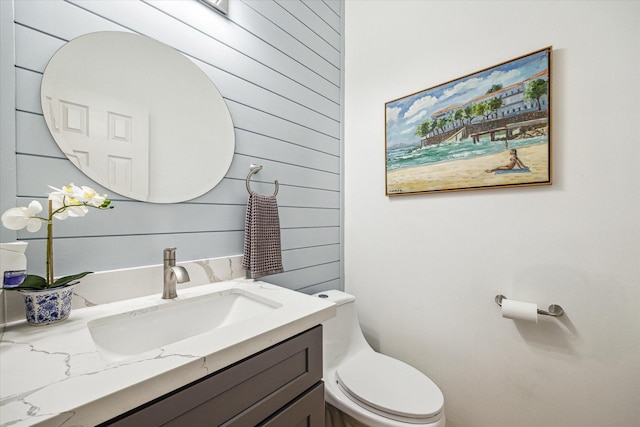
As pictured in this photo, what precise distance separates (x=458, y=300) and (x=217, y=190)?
1.24 meters

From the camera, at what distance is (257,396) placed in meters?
0.62

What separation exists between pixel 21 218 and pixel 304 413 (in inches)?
33.0

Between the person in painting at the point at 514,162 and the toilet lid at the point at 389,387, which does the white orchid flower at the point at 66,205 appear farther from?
the person in painting at the point at 514,162

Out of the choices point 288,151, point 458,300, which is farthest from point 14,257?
point 458,300

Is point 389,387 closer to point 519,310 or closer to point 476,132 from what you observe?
point 519,310

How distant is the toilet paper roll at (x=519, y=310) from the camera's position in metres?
1.04

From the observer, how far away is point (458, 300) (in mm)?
1298

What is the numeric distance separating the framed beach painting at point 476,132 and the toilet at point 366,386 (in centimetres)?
82

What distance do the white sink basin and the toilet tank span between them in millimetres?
494

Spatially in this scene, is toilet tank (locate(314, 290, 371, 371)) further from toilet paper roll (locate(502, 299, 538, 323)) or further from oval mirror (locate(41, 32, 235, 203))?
oval mirror (locate(41, 32, 235, 203))


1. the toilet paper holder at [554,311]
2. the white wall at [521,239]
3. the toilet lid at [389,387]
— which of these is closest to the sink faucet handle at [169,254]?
the toilet lid at [389,387]

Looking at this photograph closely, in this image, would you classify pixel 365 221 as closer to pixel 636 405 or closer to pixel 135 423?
pixel 636 405

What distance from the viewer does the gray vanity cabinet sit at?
0.48m

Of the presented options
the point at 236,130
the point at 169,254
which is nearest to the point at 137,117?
the point at 236,130
